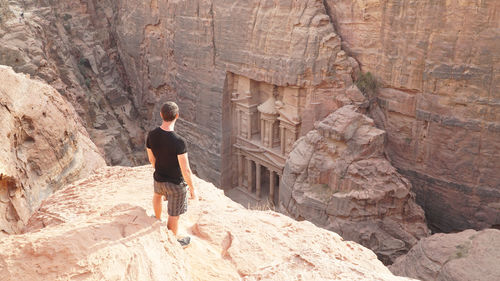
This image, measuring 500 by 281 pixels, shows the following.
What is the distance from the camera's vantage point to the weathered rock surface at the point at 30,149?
23.5 feet

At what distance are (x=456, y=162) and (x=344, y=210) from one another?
4.03 metres

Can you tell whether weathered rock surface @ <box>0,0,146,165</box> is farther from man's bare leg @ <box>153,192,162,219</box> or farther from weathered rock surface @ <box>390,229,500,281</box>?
man's bare leg @ <box>153,192,162,219</box>

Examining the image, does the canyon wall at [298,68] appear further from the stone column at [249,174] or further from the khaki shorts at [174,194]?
the khaki shorts at [174,194]

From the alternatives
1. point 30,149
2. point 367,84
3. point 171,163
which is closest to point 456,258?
point 171,163

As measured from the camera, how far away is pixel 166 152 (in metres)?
4.51

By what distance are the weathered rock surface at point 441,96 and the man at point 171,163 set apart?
428 inches

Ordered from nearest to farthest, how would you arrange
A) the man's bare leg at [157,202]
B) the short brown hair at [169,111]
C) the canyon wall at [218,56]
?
1. the short brown hair at [169,111]
2. the man's bare leg at [157,202]
3. the canyon wall at [218,56]

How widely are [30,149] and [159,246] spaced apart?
5791 mm

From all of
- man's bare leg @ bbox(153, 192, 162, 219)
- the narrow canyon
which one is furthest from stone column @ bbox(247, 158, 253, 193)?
man's bare leg @ bbox(153, 192, 162, 219)

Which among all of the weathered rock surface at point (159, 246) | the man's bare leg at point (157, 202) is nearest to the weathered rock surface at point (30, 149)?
the weathered rock surface at point (159, 246)

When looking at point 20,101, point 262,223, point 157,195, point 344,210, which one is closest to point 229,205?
point 262,223

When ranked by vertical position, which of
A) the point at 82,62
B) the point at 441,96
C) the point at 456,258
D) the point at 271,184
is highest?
the point at 441,96

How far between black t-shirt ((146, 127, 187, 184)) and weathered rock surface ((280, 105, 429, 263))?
27.9 feet

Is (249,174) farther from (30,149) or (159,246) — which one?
(159,246)
